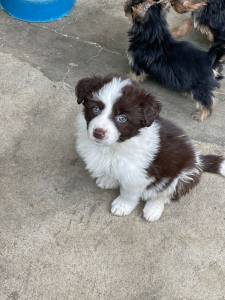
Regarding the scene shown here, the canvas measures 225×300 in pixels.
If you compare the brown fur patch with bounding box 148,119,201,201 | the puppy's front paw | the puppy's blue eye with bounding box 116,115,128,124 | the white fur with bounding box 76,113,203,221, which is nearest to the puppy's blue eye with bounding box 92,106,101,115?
the puppy's blue eye with bounding box 116,115,128,124

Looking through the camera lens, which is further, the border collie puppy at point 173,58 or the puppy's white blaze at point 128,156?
the border collie puppy at point 173,58

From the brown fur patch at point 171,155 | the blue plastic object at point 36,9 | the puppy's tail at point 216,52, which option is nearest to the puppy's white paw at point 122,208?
the brown fur patch at point 171,155

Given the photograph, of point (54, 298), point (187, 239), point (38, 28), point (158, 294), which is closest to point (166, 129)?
point (187, 239)

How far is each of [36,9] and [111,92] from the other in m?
2.65

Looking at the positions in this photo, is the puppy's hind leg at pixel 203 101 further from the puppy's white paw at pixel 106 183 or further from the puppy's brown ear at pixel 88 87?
the puppy's brown ear at pixel 88 87

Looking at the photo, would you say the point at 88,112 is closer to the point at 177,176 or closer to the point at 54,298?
the point at 177,176

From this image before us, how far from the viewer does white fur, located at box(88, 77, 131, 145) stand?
2.71 meters

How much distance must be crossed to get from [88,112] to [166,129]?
0.61 meters

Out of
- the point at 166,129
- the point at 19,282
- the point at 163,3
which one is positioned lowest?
the point at 19,282

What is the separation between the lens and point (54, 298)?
296 centimetres

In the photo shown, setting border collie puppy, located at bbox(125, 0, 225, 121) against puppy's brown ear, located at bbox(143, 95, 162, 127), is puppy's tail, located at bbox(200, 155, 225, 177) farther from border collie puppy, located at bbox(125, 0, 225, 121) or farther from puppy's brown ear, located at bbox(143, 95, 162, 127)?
puppy's brown ear, located at bbox(143, 95, 162, 127)

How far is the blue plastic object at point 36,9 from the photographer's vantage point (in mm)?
4898

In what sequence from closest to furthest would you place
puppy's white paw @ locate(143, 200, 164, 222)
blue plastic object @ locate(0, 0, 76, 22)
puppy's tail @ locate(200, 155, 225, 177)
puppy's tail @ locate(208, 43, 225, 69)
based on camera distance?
puppy's white paw @ locate(143, 200, 164, 222)
puppy's tail @ locate(200, 155, 225, 177)
puppy's tail @ locate(208, 43, 225, 69)
blue plastic object @ locate(0, 0, 76, 22)

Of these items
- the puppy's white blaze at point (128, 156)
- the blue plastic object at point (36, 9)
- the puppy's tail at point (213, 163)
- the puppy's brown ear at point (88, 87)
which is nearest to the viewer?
the puppy's brown ear at point (88, 87)
